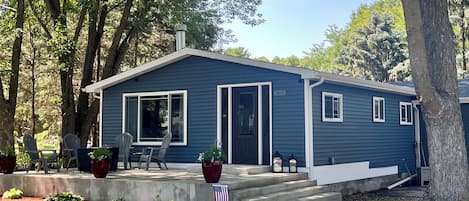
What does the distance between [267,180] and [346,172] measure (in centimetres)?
282

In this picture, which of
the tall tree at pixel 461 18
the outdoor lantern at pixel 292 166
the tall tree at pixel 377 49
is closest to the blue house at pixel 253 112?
the outdoor lantern at pixel 292 166

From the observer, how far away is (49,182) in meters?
9.19

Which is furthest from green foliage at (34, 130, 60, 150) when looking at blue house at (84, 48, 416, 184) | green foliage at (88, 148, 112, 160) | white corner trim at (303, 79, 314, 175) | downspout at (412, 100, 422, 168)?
white corner trim at (303, 79, 314, 175)

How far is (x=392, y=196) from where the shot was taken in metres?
10.9

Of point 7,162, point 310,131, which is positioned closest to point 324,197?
point 310,131

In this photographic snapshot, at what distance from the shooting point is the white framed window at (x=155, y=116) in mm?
11164

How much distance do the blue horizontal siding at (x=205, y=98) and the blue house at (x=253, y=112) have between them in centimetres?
2

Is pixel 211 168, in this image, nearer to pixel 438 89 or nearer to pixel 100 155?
pixel 100 155

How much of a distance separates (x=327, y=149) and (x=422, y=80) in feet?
10.5

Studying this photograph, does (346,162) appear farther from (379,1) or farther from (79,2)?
(379,1)

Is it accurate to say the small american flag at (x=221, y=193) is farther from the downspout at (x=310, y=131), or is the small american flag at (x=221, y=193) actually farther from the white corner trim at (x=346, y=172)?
A: the white corner trim at (x=346, y=172)

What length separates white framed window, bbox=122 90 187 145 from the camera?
1116cm

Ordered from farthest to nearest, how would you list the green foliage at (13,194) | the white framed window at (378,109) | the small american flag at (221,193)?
the white framed window at (378,109), the green foliage at (13,194), the small american flag at (221,193)

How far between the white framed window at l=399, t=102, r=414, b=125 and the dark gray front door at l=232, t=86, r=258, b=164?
5.15 metres
